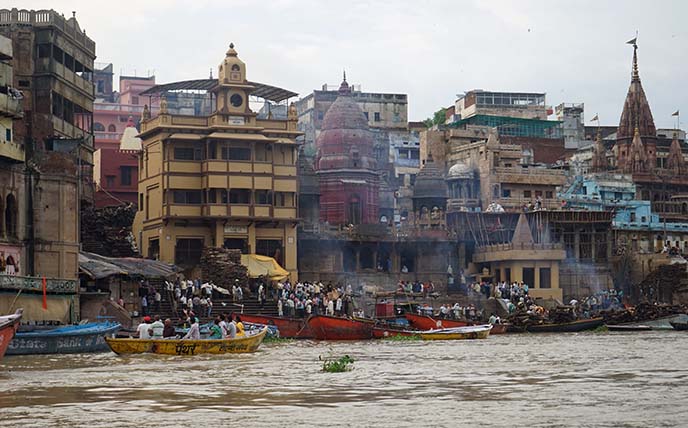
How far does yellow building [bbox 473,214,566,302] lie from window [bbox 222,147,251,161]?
1655 cm

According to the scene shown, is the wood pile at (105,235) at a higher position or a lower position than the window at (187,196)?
lower

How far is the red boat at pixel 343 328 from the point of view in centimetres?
4653

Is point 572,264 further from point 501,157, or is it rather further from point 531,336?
point 531,336

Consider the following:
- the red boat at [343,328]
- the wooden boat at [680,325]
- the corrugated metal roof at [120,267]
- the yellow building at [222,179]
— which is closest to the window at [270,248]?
the yellow building at [222,179]

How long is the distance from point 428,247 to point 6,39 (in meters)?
33.6

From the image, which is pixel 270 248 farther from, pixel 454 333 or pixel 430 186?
pixel 454 333

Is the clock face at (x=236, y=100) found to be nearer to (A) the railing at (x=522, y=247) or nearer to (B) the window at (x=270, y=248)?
(B) the window at (x=270, y=248)

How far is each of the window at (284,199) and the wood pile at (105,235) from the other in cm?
766

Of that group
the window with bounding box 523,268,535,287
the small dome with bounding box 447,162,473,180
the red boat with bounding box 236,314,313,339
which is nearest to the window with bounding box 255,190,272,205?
the window with bounding box 523,268,535,287

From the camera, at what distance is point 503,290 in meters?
67.6

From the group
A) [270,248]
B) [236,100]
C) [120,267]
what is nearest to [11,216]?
[120,267]

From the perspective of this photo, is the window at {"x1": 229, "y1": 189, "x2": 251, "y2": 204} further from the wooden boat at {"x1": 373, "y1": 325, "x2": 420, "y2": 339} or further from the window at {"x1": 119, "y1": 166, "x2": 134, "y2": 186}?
the wooden boat at {"x1": 373, "y1": 325, "x2": 420, "y2": 339}

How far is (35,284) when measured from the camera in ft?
127

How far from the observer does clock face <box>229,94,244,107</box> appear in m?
64.8
